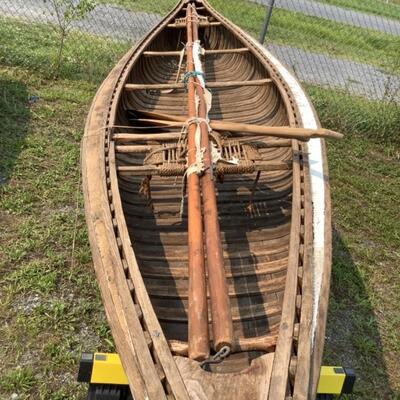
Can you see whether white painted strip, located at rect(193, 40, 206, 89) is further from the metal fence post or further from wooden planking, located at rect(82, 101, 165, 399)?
→ the metal fence post

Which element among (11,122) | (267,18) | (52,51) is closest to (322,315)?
(11,122)

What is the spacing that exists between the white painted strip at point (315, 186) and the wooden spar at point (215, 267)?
1.75 feet

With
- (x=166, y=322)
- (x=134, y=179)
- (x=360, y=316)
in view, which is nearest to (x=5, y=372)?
(x=166, y=322)

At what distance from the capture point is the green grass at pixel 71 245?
3.43m

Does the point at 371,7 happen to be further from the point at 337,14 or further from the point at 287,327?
the point at 287,327

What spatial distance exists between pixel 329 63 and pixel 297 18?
11.8 feet

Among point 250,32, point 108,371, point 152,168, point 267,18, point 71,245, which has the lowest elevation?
point 71,245

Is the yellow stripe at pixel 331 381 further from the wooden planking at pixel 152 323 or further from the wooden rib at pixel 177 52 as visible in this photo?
the wooden rib at pixel 177 52

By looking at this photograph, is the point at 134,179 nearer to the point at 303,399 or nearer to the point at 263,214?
the point at 263,214

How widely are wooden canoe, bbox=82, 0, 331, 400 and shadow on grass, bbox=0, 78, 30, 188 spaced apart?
4.92 ft

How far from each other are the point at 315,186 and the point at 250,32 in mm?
9874

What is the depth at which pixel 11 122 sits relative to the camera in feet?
19.9

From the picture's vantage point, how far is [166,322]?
9.69 feet

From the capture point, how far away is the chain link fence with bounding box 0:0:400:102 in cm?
795
